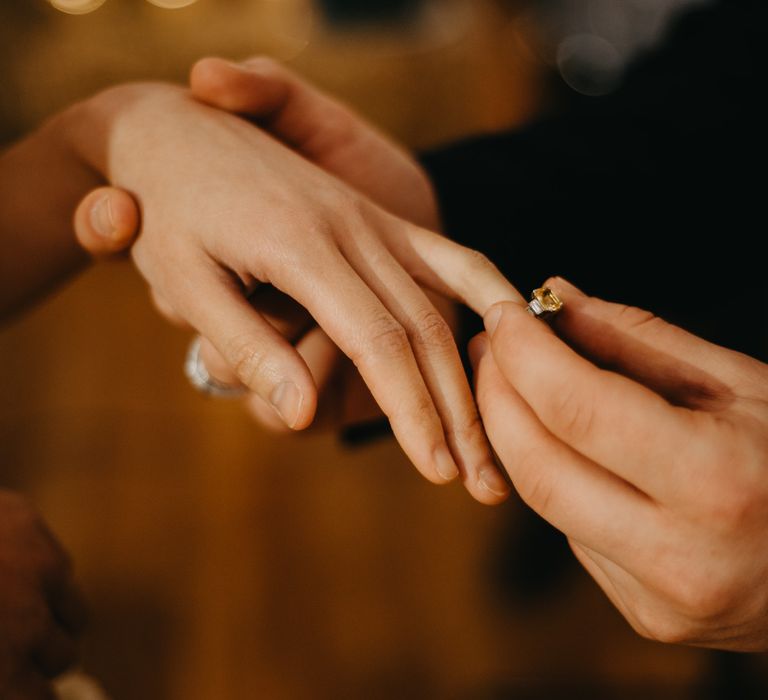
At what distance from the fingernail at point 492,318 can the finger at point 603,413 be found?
0.08 metres

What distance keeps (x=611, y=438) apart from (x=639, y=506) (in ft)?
0.22

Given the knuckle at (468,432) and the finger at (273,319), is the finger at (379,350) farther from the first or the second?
the finger at (273,319)

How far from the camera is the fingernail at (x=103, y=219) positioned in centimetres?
81

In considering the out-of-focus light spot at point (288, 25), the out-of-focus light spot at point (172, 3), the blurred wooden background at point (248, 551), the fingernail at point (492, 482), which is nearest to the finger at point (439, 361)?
the fingernail at point (492, 482)

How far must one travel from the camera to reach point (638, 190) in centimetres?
111

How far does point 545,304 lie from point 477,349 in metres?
0.10

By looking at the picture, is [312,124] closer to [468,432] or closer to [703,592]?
[468,432]

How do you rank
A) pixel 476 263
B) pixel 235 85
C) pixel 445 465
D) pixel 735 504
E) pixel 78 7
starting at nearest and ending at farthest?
pixel 735 504, pixel 445 465, pixel 476 263, pixel 235 85, pixel 78 7

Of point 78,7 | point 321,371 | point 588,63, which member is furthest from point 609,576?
point 78,7

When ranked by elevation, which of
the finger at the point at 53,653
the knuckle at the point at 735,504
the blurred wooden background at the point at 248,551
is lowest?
the blurred wooden background at the point at 248,551

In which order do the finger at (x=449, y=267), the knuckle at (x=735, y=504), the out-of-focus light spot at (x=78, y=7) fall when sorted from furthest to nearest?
the out-of-focus light spot at (x=78, y=7) → the finger at (x=449, y=267) → the knuckle at (x=735, y=504)

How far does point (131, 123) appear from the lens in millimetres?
878

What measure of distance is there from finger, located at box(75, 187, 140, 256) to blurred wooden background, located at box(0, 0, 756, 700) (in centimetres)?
109

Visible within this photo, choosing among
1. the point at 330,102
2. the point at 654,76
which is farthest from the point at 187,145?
the point at 654,76
